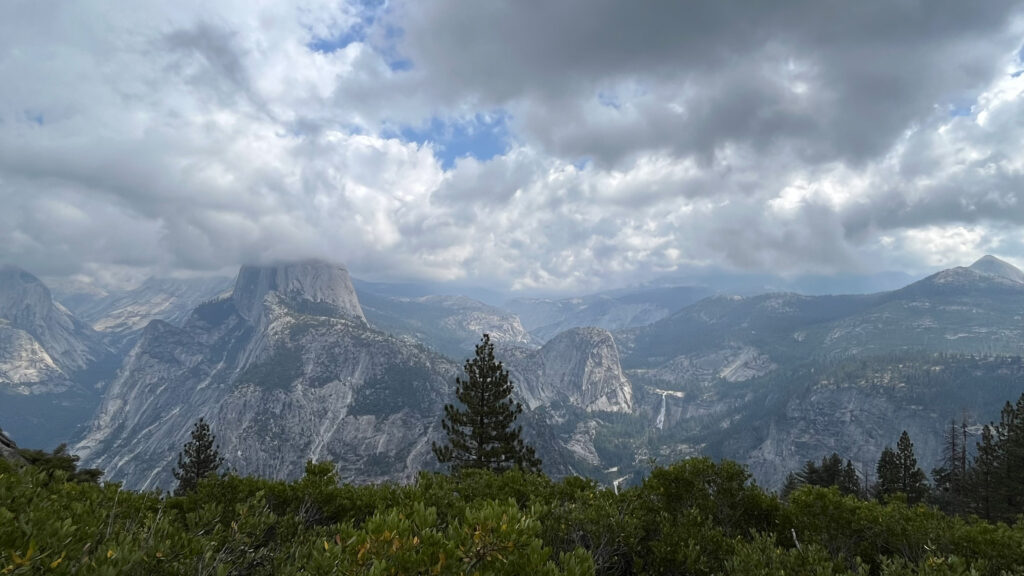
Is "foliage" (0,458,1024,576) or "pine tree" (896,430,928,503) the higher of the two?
"foliage" (0,458,1024,576)

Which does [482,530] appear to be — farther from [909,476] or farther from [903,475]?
[903,475]

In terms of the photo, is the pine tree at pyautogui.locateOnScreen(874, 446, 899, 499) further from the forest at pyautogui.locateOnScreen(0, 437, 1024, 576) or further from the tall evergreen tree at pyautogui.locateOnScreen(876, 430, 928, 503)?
the forest at pyautogui.locateOnScreen(0, 437, 1024, 576)

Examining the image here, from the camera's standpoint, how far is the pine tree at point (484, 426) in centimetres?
4300

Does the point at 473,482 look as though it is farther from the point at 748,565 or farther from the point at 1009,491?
the point at 1009,491

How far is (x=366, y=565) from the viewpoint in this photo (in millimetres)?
6023

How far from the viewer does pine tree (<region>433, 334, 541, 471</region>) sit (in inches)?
1693

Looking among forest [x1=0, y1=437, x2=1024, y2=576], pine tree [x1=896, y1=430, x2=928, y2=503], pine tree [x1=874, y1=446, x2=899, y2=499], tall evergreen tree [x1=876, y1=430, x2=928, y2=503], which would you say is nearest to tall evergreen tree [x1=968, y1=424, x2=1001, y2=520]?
pine tree [x1=896, y1=430, x2=928, y2=503]

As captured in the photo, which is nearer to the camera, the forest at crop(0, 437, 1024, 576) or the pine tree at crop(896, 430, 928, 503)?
the forest at crop(0, 437, 1024, 576)

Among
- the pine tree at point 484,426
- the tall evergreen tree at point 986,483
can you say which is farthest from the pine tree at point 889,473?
the pine tree at point 484,426

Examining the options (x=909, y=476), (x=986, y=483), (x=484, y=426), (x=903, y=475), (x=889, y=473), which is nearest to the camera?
(x=484, y=426)

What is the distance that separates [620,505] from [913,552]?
28.8ft

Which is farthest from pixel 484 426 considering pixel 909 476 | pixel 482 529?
pixel 909 476

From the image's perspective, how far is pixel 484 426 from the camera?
1750 inches

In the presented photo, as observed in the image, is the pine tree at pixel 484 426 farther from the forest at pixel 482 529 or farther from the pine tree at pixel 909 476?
the pine tree at pixel 909 476
